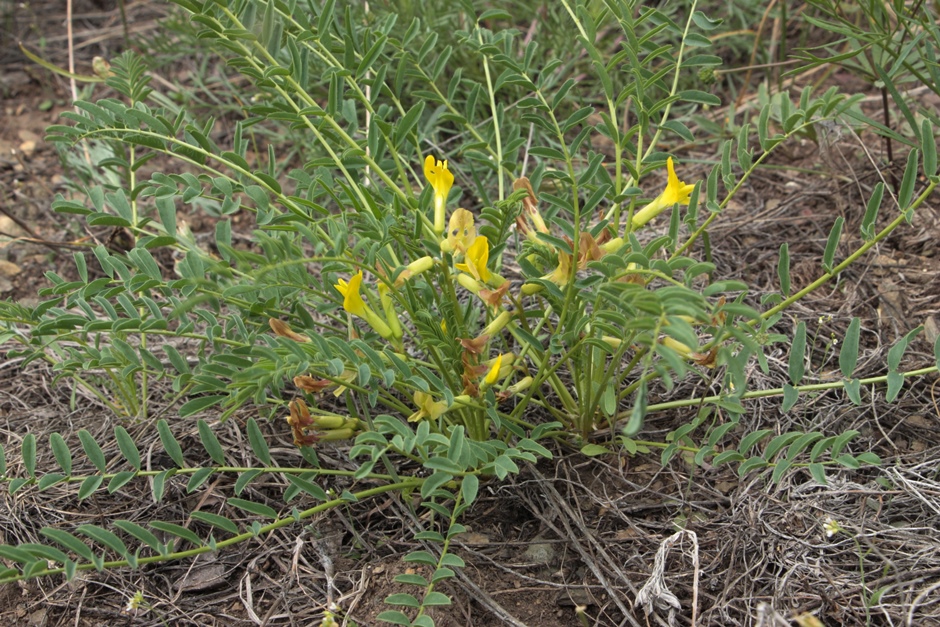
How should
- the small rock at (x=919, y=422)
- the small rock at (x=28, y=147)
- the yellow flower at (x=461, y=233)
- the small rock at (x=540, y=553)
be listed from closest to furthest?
the yellow flower at (x=461, y=233)
the small rock at (x=540, y=553)
the small rock at (x=919, y=422)
the small rock at (x=28, y=147)

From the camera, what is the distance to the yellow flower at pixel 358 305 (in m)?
1.53

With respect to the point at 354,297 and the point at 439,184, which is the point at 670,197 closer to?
the point at 439,184

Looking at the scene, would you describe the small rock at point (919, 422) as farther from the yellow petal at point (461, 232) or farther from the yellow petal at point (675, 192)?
the yellow petal at point (461, 232)

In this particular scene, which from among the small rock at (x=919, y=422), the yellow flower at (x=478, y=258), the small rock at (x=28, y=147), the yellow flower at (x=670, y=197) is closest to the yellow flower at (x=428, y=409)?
the yellow flower at (x=478, y=258)

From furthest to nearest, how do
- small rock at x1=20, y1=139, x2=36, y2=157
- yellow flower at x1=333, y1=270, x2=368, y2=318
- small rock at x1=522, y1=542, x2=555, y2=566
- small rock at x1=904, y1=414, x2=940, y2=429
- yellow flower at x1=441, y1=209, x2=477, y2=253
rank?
small rock at x1=20, y1=139, x2=36, y2=157
small rock at x1=904, y1=414, x2=940, y2=429
small rock at x1=522, y1=542, x2=555, y2=566
yellow flower at x1=441, y1=209, x2=477, y2=253
yellow flower at x1=333, y1=270, x2=368, y2=318

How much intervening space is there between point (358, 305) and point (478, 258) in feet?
0.78

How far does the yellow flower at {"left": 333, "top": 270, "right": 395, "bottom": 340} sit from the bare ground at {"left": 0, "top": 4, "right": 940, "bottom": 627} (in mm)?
432

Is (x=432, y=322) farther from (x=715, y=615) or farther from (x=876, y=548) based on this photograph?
(x=876, y=548)

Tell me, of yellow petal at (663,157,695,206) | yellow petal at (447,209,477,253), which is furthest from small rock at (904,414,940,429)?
yellow petal at (447,209,477,253)

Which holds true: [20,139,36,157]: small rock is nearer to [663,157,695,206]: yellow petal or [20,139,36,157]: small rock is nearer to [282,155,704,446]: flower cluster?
[282,155,704,446]: flower cluster

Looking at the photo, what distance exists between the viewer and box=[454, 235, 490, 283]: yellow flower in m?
1.60

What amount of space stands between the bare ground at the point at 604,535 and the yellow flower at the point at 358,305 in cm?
43

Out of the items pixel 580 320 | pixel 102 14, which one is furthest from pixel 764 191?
pixel 102 14

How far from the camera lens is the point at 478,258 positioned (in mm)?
1609
